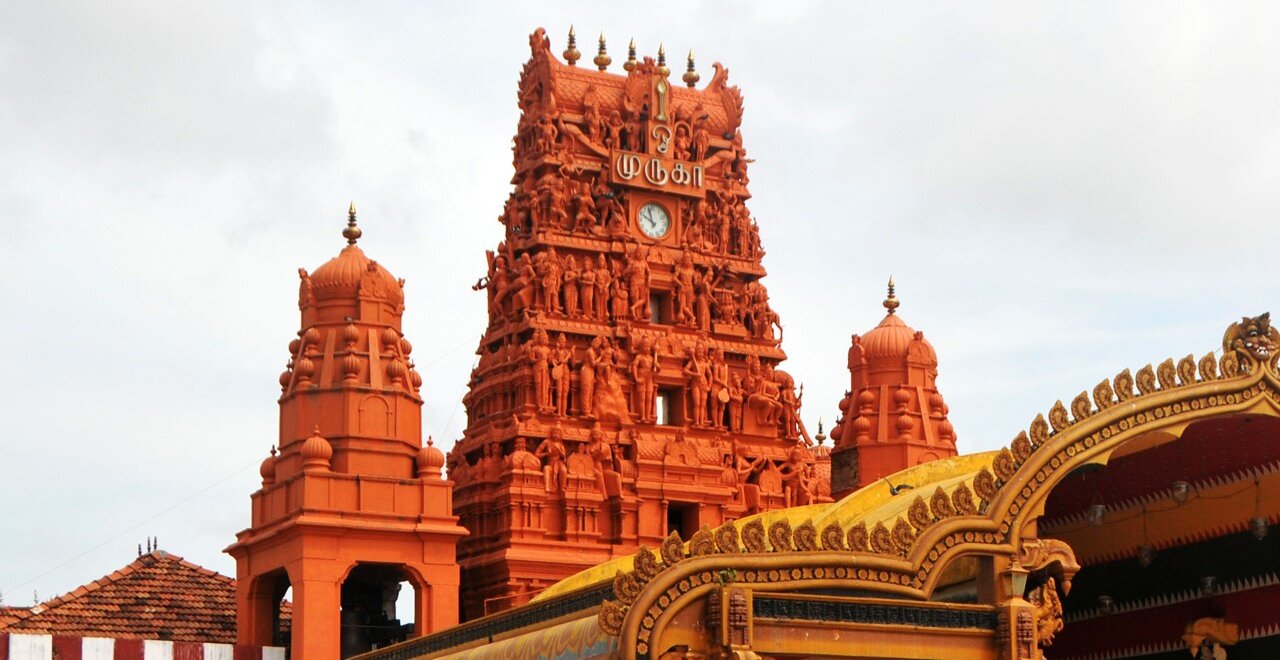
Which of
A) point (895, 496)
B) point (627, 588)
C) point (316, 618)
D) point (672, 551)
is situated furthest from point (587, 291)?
point (627, 588)

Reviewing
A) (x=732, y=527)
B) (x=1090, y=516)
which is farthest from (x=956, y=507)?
(x=1090, y=516)

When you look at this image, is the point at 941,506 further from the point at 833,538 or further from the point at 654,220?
the point at 654,220

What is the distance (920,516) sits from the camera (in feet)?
69.1

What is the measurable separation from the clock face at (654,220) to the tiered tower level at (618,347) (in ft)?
0.12

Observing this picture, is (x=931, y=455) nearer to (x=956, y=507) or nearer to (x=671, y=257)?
(x=671, y=257)

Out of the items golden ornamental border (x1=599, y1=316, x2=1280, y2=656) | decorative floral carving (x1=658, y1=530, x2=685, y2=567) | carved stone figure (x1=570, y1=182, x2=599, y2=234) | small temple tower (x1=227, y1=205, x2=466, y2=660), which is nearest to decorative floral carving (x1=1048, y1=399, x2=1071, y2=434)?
golden ornamental border (x1=599, y1=316, x2=1280, y2=656)

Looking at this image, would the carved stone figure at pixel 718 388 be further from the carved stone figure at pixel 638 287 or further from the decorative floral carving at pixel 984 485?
the decorative floral carving at pixel 984 485

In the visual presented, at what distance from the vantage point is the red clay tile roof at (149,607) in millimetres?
37094

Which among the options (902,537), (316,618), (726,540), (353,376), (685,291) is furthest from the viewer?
(685,291)

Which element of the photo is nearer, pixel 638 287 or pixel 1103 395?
pixel 1103 395

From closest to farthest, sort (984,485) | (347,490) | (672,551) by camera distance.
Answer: (672,551) < (984,485) < (347,490)

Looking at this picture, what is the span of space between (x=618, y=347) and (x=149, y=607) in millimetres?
9227

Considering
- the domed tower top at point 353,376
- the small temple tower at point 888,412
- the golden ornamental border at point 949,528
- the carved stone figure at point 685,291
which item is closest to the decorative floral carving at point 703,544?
the golden ornamental border at point 949,528

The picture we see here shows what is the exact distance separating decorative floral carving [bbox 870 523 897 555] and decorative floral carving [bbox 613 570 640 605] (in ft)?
7.69
